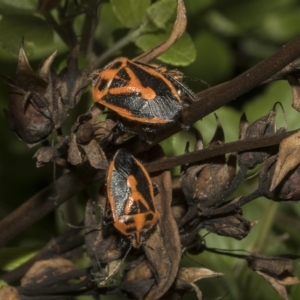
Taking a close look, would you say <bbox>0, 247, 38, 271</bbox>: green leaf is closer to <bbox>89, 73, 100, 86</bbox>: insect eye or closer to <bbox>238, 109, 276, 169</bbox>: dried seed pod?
<bbox>89, 73, 100, 86</bbox>: insect eye

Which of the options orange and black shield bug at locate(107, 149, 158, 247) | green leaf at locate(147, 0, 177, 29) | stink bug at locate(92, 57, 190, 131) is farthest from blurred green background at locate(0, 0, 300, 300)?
orange and black shield bug at locate(107, 149, 158, 247)

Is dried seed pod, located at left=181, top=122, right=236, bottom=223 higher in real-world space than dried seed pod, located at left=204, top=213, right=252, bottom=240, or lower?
higher

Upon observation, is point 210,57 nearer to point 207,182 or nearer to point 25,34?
point 25,34

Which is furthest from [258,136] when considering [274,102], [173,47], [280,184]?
[274,102]

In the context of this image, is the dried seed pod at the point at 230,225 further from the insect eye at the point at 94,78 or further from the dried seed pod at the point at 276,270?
the insect eye at the point at 94,78

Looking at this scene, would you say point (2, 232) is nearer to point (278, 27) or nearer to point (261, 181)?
point (261, 181)

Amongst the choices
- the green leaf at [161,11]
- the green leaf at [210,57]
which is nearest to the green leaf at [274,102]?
the green leaf at [210,57]

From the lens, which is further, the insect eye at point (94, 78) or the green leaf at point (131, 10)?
the green leaf at point (131, 10)
